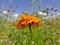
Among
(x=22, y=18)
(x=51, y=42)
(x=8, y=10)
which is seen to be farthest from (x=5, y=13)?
(x=22, y=18)

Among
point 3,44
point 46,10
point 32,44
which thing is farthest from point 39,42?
point 46,10

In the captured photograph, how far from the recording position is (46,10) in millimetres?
3604

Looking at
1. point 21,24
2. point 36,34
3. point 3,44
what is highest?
point 21,24

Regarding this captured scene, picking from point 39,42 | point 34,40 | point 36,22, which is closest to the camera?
point 36,22

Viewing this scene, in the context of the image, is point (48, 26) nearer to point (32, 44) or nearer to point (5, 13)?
point (32, 44)

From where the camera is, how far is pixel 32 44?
206 cm

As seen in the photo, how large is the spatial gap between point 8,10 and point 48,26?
1516 mm

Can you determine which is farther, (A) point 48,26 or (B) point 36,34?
(A) point 48,26

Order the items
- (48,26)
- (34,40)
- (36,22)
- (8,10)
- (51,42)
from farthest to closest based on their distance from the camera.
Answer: (8,10) < (48,26) < (51,42) < (34,40) < (36,22)

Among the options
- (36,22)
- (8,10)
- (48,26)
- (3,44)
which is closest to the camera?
(36,22)

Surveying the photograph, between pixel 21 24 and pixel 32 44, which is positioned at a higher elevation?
pixel 21 24

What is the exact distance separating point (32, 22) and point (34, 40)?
1.53 ft

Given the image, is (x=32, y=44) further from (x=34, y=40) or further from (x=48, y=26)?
(x=48, y=26)

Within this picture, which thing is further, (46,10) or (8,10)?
(8,10)
